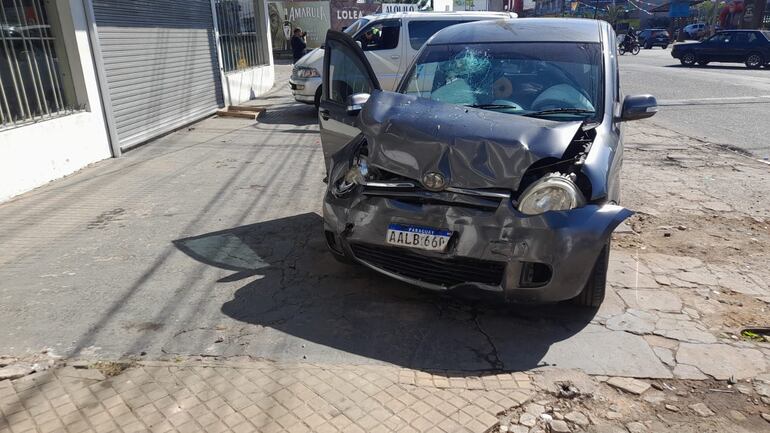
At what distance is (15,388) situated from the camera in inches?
116

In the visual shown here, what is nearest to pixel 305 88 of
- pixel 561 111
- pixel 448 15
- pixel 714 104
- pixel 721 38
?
pixel 448 15

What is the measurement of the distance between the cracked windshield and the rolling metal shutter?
136 cm

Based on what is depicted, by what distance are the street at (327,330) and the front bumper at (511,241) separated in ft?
1.05

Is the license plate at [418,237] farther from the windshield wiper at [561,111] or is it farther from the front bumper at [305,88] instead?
the front bumper at [305,88]

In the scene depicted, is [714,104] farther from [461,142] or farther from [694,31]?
[694,31]

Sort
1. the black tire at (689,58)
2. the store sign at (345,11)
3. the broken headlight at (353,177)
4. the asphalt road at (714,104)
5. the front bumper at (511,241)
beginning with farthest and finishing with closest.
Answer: the store sign at (345,11)
the black tire at (689,58)
the asphalt road at (714,104)
the broken headlight at (353,177)
the front bumper at (511,241)

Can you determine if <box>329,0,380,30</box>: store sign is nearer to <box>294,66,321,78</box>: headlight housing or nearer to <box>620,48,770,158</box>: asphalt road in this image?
<box>620,48,770,158</box>: asphalt road

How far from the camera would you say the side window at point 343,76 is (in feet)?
16.7

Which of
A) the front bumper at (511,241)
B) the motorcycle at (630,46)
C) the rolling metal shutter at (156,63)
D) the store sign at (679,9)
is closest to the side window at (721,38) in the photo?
the motorcycle at (630,46)

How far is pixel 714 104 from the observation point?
13.1 m

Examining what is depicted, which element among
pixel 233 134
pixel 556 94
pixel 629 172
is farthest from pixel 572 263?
pixel 233 134

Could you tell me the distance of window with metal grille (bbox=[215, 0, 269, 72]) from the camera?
1305 cm

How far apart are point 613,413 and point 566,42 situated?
3.10m

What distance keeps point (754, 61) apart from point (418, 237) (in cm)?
2770
